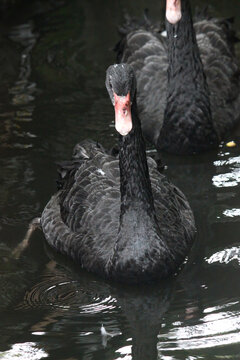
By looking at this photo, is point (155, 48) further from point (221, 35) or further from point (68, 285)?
point (68, 285)

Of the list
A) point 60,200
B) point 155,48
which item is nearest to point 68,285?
point 60,200

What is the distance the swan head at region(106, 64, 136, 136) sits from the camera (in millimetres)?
5734

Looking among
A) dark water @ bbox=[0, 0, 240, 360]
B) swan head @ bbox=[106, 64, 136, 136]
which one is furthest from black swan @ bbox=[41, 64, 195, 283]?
dark water @ bbox=[0, 0, 240, 360]

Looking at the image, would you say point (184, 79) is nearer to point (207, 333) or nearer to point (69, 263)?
point (69, 263)

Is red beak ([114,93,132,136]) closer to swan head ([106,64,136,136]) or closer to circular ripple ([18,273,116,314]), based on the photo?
swan head ([106,64,136,136])

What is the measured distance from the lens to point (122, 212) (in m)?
6.28

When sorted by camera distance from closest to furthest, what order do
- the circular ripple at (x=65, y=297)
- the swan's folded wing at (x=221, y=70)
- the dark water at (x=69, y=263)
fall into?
1. the dark water at (x=69, y=263)
2. the circular ripple at (x=65, y=297)
3. the swan's folded wing at (x=221, y=70)

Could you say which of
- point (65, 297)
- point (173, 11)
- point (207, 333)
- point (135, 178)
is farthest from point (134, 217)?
point (173, 11)

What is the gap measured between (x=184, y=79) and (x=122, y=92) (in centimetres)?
251

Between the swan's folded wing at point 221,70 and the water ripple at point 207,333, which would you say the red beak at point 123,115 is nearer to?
the water ripple at point 207,333

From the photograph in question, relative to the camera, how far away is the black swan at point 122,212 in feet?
20.1

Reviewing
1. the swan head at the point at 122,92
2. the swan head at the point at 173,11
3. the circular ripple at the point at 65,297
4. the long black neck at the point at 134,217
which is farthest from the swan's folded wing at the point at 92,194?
the swan head at the point at 173,11

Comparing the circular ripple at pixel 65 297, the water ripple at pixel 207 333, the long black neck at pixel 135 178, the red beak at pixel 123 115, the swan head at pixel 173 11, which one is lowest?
the water ripple at pixel 207 333

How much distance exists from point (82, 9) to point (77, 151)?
465 cm
